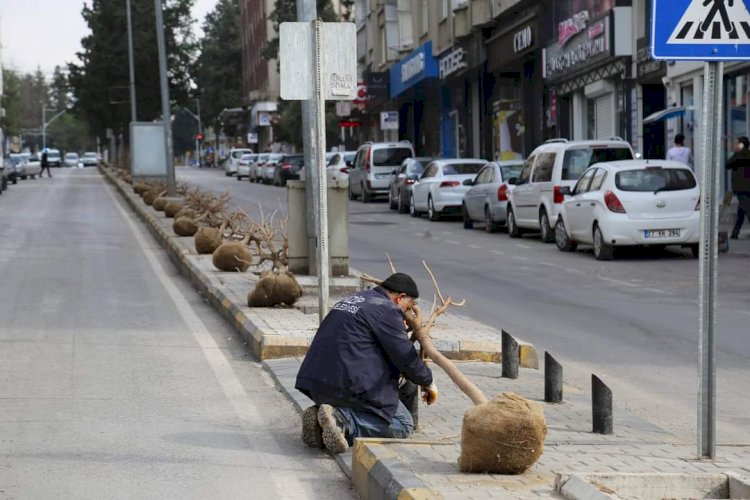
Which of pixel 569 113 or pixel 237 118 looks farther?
pixel 237 118

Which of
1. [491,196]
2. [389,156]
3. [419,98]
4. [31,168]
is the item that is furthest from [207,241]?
[31,168]

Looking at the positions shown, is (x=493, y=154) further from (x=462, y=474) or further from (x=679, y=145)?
(x=462, y=474)

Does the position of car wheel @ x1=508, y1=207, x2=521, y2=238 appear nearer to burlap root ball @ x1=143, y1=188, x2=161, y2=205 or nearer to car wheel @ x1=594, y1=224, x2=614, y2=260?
car wheel @ x1=594, y1=224, x2=614, y2=260

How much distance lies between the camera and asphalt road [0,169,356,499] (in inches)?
270

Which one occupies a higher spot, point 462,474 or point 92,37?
point 92,37

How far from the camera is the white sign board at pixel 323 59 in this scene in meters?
10.0

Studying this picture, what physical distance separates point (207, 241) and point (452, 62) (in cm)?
2861

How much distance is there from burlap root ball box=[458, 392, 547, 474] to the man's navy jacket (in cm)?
100

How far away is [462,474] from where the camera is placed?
6.25 metres

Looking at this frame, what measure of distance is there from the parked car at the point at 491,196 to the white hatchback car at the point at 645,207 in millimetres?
6227

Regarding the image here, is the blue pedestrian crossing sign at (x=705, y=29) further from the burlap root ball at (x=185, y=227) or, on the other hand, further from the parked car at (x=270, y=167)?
the parked car at (x=270, y=167)

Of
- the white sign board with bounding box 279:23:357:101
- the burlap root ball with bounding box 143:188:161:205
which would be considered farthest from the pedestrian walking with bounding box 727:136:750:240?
the burlap root ball with bounding box 143:188:161:205

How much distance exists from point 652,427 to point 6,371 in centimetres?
511

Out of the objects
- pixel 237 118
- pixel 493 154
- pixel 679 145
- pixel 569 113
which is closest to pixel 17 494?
pixel 679 145
